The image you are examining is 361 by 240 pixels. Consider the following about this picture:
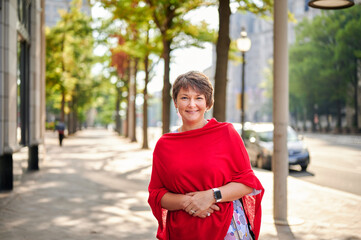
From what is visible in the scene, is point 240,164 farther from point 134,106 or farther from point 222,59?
point 134,106

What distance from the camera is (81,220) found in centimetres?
707

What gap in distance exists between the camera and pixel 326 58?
169 feet

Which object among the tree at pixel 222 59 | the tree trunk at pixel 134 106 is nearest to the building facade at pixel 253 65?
the tree trunk at pixel 134 106

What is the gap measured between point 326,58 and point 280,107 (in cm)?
4734

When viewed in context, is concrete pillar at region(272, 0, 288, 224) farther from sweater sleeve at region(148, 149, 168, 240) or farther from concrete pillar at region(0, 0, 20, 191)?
concrete pillar at region(0, 0, 20, 191)

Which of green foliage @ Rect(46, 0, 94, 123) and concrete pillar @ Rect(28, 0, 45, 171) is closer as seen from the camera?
concrete pillar @ Rect(28, 0, 45, 171)

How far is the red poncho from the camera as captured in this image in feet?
8.78

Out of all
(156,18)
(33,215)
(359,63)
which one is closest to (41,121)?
(156,18)

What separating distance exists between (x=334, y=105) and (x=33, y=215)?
2238 inches

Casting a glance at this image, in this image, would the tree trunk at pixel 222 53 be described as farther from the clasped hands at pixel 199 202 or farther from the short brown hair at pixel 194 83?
the clasped hands at pixel 199 202

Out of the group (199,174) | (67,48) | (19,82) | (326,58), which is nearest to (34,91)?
(19,82)

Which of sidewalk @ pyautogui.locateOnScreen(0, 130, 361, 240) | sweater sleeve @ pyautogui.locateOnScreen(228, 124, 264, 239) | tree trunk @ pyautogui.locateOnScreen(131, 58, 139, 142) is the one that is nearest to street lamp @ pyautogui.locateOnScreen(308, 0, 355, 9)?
sidewalk @ pyautogui.locateOnScreen(0, 130, 361, 240)

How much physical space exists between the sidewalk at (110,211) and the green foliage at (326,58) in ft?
120

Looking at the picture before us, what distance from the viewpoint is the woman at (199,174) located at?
8.77 feet
